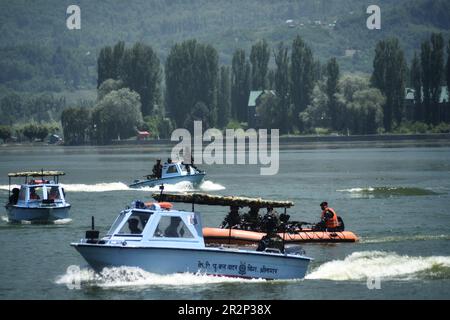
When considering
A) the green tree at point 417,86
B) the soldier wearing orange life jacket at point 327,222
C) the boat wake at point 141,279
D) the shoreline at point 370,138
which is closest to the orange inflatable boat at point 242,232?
the soldier wearing orange life jacket at point 327,222

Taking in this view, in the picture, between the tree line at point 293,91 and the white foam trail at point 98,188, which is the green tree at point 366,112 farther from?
the white foam trail at point 98,188

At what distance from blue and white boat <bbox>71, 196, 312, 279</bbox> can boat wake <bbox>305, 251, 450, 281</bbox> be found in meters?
2.47

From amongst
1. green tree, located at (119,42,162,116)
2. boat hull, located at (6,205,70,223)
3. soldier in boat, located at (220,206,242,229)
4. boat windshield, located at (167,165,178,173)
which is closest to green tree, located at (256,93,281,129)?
green tree, located at (119,42,162,116)

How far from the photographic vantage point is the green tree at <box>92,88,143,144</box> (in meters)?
190

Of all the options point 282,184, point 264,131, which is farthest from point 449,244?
point 264,131

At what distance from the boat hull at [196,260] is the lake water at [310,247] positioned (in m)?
0.27

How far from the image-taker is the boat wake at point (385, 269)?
38094 mm

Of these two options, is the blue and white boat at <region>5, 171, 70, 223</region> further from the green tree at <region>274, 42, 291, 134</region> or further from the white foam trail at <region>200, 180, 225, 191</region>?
the green tree at <region>274, 42, 291, 134</region>

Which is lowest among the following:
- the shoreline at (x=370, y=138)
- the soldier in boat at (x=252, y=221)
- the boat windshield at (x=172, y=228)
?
the shoreline at (x=370, y=138)

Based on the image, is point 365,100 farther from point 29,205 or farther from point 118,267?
point 118,267

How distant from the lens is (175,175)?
79375 millimetres

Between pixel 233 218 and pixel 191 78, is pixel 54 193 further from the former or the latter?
pixel 191 78

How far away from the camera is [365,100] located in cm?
16862

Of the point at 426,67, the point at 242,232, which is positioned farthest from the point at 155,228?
the point at 426,67
